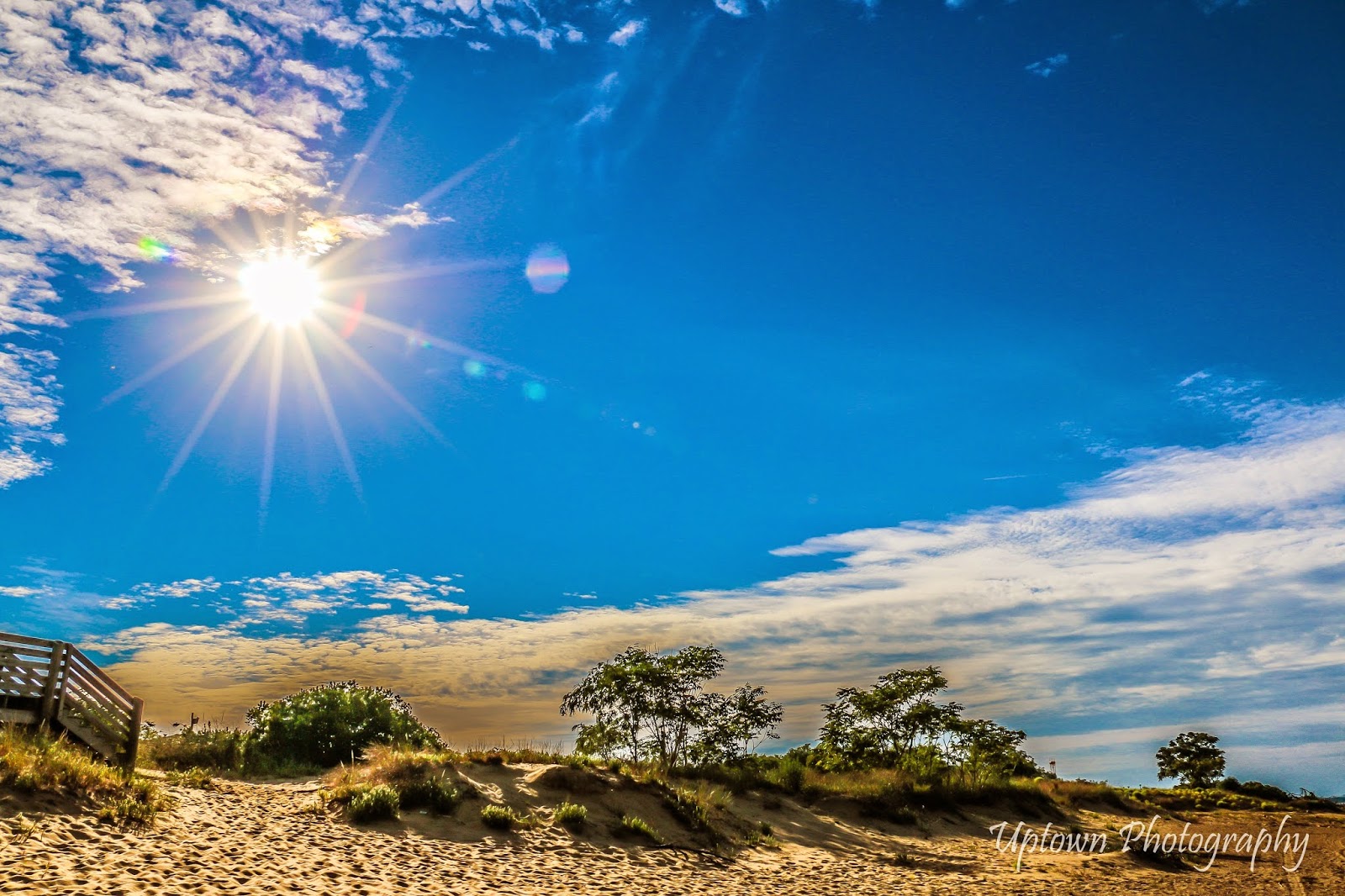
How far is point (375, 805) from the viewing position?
16984mm

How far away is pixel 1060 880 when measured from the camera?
18062 millimetres

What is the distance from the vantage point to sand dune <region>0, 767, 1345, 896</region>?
11461mm

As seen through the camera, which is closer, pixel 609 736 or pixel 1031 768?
pixel 609 736

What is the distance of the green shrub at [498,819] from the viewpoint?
57.4 ft

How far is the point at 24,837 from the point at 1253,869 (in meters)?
26.8

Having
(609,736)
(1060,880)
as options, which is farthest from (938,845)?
(609,736)

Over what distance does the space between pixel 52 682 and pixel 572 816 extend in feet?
41.4

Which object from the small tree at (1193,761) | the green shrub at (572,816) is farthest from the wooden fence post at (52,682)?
the small tree at (1193,761)

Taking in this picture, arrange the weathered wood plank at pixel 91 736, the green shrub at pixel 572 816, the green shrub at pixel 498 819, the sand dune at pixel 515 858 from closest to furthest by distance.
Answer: the sand dune at pixel 515 858
the green shrub at pixel 498 819
the green shrub at pixel 572 816
the weathered wood plank at pixel 91 736

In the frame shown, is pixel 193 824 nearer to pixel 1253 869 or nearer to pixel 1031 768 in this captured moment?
pixel 1253 869

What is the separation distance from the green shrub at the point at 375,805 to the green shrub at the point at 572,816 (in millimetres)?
3499

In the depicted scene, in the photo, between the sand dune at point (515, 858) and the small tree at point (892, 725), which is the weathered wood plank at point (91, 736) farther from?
the small tree at point (892, 725)

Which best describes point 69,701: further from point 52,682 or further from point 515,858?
point 515,858

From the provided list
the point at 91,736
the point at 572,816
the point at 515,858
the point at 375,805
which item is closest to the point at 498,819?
the point at 572,816
